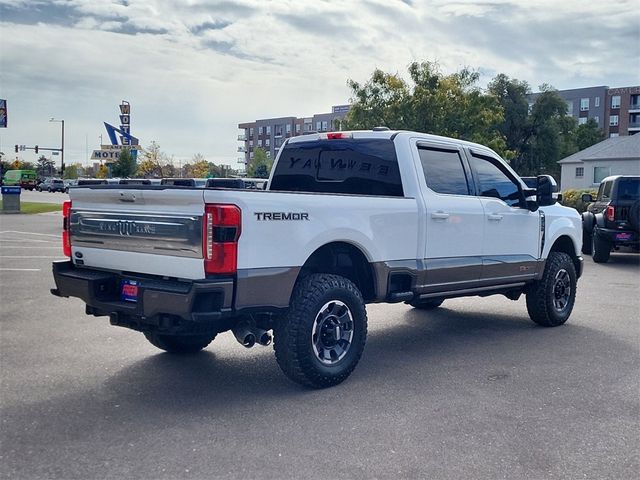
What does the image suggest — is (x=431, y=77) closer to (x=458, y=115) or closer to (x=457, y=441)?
(x=458, y=115)

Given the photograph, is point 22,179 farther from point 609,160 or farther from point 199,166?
point 609,160

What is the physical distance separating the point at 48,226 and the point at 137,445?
67.8 ft

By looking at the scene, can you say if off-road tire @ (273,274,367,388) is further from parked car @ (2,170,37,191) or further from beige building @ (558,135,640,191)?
parked car @ (2,170,37,191)

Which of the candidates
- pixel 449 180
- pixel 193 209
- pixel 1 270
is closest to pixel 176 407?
pixel 193 209

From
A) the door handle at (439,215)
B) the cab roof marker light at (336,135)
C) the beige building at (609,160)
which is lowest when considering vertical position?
the door handle at (439,215)

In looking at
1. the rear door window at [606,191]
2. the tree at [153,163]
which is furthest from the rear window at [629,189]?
the tree at [153,163]

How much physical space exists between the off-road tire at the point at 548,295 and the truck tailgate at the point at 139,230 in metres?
4.63

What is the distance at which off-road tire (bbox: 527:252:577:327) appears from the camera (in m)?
7.64

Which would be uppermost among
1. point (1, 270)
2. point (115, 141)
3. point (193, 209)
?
point (115, 141)

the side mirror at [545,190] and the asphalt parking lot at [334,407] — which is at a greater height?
the side mirror at [545,190]

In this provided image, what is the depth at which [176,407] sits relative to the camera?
187 inches

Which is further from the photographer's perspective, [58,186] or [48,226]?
[58,186]

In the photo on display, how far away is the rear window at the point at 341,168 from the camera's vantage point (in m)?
6.20

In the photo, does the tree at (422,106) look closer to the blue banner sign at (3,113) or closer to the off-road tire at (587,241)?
the off-road tire at (587,241)
